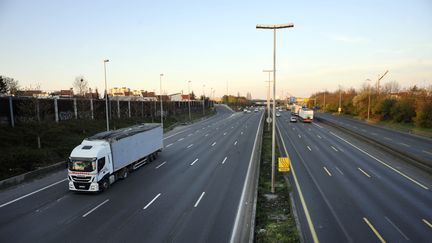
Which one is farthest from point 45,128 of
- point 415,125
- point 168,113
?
point 415,125

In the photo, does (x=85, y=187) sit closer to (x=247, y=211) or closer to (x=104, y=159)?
(x=104, y=159)

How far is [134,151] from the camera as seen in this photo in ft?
76.4

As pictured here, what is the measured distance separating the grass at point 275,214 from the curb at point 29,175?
16641 millimetres

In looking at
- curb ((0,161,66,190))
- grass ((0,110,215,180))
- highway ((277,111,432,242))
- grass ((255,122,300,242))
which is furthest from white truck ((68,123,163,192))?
highway ((277,111,432,242))

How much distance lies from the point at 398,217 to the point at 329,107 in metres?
113

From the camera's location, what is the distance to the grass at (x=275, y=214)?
12.4m

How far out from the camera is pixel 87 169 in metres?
17.9

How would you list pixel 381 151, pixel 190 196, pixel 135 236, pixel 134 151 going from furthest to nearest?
pixel 381 151 < pixel 134 151 < pixel 190 196 < pixel 135 236

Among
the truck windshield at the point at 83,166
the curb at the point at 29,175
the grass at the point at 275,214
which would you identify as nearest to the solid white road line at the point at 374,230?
the grass at the point at 275,214

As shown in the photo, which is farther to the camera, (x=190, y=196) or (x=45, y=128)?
(x=45, y=128)

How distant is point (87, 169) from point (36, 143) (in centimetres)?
1556

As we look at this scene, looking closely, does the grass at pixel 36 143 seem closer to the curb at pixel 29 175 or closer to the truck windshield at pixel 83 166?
the curb at pixel 29 175

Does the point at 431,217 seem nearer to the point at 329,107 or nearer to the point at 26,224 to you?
the point at 26,224

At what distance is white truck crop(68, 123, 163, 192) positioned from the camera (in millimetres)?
17922
